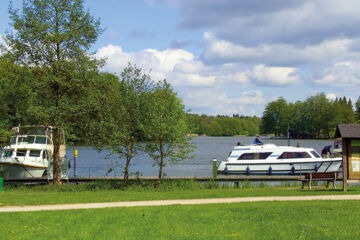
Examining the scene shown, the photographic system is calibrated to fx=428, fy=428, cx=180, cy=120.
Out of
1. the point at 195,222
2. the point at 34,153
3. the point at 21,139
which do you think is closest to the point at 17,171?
the point at 34,153

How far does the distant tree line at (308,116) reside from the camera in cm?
12798

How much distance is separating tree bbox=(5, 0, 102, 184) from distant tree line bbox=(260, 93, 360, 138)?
111 metres

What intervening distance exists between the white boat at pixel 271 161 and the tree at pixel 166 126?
516 inches

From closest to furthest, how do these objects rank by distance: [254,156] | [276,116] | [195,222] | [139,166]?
[195,222] < [254,156] < [139,166] < [276,116]

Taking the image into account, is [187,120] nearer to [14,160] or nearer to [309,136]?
[14,160]

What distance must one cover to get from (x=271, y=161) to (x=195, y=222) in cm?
2571

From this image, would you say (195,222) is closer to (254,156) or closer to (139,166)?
(254,156)

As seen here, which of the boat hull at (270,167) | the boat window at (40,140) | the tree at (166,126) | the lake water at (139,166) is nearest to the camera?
the tree at (166,126)

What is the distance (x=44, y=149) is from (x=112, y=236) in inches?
864

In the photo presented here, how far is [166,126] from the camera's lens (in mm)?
22500

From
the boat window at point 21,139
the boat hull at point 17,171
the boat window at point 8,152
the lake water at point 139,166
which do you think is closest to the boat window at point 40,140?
the boat window at point 21,139

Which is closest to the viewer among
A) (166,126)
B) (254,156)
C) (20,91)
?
(166,126)

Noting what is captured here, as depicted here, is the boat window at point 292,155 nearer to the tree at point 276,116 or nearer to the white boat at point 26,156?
the white boat at point 26,156

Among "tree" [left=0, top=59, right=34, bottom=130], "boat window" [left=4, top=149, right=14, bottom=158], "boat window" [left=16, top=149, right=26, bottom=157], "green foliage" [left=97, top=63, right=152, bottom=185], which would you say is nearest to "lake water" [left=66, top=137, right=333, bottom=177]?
"green foliage" [left=97, top=63, right=152, bottom=185]
